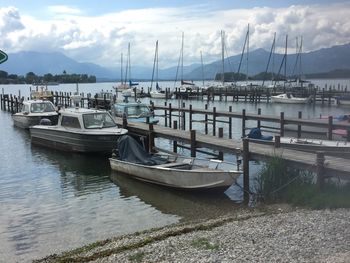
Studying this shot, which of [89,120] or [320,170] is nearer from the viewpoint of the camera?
[320,170]

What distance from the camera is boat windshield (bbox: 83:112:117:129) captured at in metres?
23.8

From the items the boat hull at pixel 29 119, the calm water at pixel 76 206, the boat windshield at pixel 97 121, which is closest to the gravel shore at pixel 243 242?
the calm water at pixel 76 206

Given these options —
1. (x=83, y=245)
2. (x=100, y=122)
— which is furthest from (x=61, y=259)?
(x=100, y=122)

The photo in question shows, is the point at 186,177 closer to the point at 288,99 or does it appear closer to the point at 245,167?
the point at 245,167

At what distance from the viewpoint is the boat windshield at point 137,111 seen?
31.9 metres

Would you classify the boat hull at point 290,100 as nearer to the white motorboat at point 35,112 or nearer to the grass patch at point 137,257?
the white motorboat at point 35,112

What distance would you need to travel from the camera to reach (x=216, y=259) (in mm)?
7871

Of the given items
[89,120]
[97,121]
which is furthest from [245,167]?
[89,120]

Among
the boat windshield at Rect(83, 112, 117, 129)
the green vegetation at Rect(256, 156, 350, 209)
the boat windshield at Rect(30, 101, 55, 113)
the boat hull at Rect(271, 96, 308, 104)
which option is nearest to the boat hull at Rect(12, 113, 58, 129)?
the boat windshield at Rect(30, 101, 55, 113)

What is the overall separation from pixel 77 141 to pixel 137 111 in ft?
29.5

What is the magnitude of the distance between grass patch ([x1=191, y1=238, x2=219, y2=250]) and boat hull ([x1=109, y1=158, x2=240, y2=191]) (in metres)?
5.62

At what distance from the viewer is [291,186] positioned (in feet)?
44.6

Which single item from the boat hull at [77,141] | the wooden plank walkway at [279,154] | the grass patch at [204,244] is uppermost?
the wooden plank walkway at [279,154]

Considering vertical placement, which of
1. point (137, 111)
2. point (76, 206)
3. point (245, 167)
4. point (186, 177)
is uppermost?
point (137, 111)
